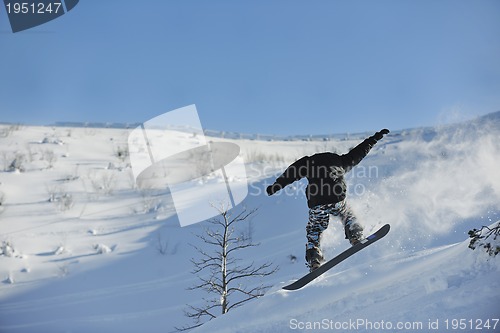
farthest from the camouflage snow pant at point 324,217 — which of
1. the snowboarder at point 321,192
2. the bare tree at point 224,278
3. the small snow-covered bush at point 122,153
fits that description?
the small snow-covered bush at point 122,153

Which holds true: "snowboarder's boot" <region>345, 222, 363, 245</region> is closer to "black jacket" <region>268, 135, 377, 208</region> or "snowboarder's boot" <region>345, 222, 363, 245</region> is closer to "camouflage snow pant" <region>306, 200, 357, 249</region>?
"camouflage snow pant" <region>306, 200, 357, 249</region>

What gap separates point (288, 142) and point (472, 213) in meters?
23.2

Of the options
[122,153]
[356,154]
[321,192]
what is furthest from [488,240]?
[122,153]

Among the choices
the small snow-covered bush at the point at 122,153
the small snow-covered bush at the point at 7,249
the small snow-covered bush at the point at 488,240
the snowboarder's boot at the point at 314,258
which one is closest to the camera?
the small snow-covered bush at the point at 488,240

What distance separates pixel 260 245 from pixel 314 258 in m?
10.6

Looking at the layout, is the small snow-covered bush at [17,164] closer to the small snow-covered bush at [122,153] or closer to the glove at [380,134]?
the small snow-covered bush at [122,153]

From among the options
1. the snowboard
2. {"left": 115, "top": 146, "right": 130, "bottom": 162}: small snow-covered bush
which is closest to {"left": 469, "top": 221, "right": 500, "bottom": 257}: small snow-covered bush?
the snowboard

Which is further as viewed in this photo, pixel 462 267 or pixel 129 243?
pixel 129 243

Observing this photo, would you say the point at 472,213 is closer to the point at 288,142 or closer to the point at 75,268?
the point at 75,268

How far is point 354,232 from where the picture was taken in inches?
190

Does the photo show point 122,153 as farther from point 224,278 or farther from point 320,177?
point 320,177

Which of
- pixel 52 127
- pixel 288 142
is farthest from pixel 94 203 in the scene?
pixel 288 142

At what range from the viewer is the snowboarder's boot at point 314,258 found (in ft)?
15.5

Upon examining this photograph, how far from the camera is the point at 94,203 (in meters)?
17.6
